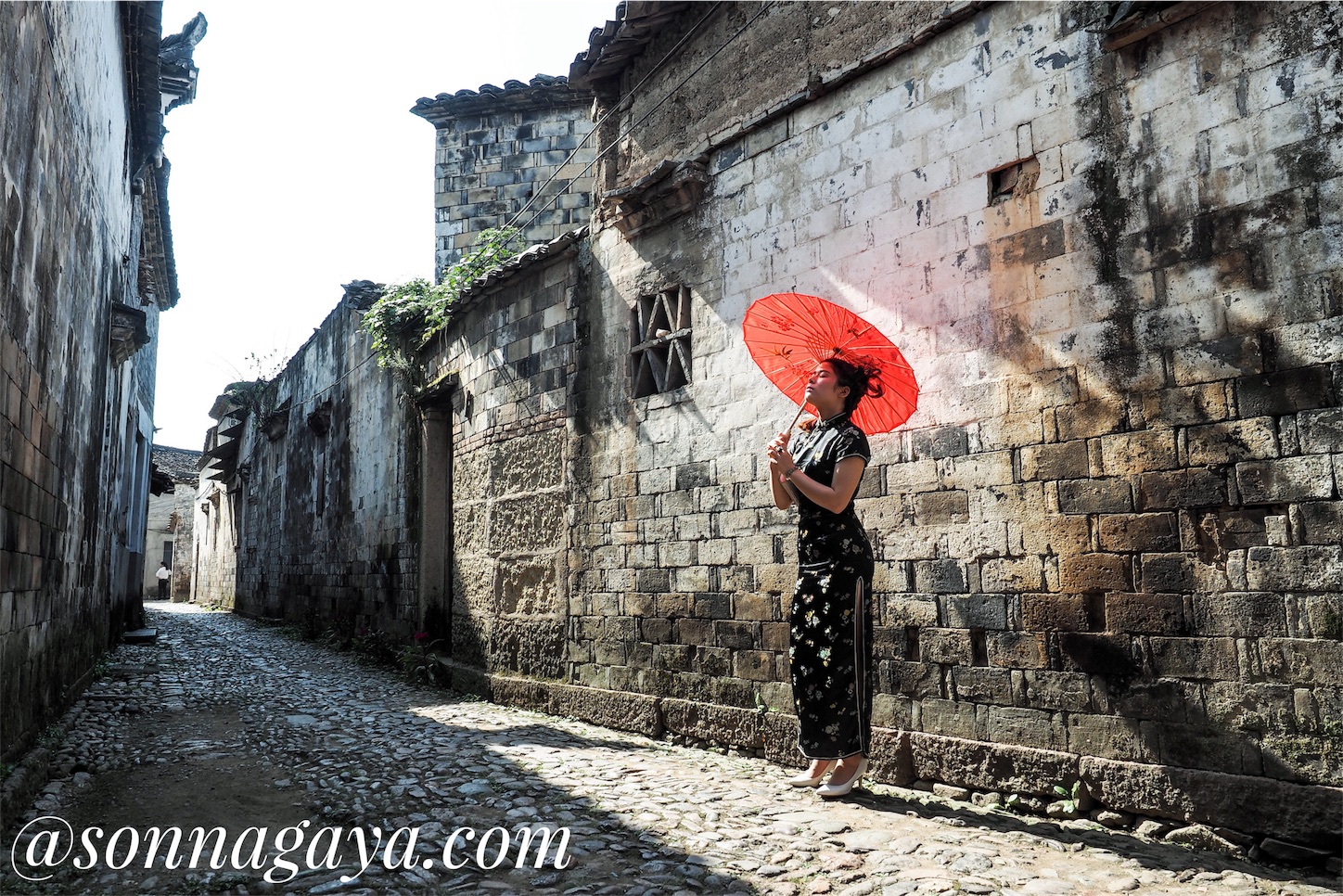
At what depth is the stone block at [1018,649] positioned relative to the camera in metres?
4.05

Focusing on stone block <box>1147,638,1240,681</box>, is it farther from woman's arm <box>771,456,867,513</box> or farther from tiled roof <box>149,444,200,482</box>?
tiled roof <box>149,444,200,482</box>

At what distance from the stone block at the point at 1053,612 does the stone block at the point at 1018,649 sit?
1.8 inches

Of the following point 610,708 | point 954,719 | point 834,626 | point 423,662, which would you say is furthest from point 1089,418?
point 423,662

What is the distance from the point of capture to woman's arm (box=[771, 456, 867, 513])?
3947mm

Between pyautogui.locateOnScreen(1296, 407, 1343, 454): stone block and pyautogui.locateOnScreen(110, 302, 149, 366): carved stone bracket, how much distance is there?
9.37 m

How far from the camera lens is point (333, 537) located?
515 inches

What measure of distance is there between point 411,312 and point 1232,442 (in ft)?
28.2

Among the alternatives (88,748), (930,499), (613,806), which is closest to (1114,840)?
(930,499)

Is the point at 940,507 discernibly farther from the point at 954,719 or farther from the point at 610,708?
the point at 610,708

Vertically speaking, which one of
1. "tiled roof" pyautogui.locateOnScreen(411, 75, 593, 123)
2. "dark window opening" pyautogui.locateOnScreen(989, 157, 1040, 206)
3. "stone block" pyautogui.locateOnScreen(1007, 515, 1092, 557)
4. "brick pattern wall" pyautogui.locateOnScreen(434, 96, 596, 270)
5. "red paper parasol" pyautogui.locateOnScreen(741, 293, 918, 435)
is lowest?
"stone block" pyautogui.locateOnScreen(1007, 515, 1092, 557)

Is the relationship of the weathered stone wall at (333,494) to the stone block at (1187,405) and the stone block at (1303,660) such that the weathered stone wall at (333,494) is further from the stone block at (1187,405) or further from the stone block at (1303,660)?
the stone block at (1303,660)

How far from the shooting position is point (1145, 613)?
3740mm

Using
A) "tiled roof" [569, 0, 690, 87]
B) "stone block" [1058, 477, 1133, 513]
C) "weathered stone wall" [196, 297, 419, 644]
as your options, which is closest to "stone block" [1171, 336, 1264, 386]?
"stone block" [1058, 477, 1133, 513]

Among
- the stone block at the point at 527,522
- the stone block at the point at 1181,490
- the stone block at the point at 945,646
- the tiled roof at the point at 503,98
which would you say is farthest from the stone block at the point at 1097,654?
the tiled roof at the point at 503,98
